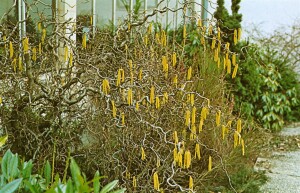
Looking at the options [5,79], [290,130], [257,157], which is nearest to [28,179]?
[5,79]

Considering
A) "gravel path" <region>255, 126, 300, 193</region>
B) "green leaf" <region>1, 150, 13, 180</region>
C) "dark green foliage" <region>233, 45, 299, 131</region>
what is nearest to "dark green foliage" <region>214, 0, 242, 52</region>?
"dark green foliage" <region>233, 45, 299, 131</region>

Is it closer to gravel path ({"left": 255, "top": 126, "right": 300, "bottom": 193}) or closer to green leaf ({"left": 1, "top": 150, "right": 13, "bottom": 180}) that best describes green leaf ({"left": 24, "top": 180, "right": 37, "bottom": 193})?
green leaf ({"left": 1, "top": 150, "right": 13, "bottom": 180})

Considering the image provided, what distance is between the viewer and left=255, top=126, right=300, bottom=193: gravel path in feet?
18.9

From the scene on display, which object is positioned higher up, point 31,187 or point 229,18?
point 229,18

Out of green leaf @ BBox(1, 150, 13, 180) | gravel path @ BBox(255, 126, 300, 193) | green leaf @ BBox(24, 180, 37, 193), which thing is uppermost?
green leaf @ BBox(1, 150, 13, 180)

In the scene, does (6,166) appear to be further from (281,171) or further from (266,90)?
(266,90)

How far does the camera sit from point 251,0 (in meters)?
11.6

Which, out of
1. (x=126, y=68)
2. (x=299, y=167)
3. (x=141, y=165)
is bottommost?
(x=299, y=167)

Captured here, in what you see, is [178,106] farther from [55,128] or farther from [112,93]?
[55,128]

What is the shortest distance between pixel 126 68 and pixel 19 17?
77.4 inches

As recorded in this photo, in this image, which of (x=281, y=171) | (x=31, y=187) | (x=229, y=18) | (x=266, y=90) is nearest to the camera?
(x=31, y=187)

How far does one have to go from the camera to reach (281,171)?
6.41 m

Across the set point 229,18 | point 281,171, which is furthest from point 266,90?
point 281,171

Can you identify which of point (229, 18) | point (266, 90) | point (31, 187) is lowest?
point (31, 187)
